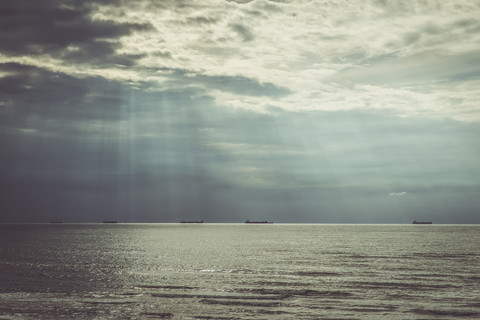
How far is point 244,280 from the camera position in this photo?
60312 millimetres

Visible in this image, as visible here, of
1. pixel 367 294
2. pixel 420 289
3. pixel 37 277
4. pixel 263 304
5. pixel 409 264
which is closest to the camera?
pixel 263 304

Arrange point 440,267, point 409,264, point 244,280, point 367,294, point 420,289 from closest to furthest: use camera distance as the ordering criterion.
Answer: point 367,294, point 420,289, point 244,280, point 440,267, point 409,264

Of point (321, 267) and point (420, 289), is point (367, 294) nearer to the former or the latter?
point (420, 289)

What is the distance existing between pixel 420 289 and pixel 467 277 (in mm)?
15480

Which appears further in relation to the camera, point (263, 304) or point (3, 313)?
point (263, 304)

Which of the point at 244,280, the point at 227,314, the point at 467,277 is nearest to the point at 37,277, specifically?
the point at 244,280

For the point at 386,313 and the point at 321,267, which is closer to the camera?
the point at 386,313

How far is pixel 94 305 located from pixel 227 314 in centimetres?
1469

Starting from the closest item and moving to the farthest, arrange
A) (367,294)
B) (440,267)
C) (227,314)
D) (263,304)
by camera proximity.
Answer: (227,314) < (263,304) < (367,294) < (440,267)

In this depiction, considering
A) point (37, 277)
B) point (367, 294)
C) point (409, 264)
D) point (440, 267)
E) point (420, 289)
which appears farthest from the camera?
point (409, 264)

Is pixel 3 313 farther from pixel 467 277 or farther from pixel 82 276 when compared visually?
pixel 467 277

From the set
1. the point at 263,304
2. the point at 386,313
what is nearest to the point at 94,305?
the point at 263,304

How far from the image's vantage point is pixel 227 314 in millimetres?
38469

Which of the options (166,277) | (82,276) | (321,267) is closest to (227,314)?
(166,277)
